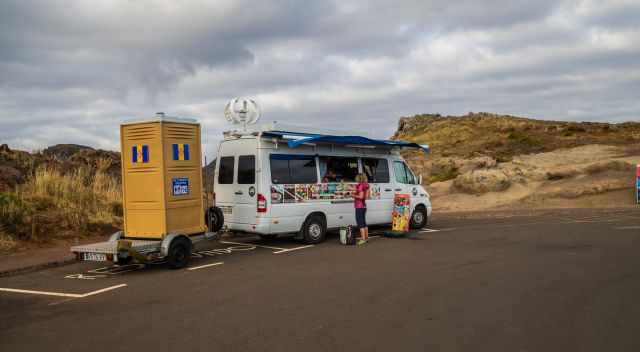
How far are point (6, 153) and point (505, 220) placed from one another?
18.0m

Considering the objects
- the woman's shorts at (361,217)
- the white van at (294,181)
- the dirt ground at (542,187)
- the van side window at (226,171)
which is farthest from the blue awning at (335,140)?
Answer: the dirt ground at (542,187)

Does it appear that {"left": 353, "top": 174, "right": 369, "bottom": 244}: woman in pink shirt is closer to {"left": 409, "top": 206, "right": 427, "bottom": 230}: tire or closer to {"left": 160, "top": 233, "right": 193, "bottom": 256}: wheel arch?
{"left": 409, "top": 206, "right": 427, "bottom": 230}: tire

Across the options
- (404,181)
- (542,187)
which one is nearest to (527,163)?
(542,187)

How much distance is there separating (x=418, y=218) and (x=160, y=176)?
7955mm

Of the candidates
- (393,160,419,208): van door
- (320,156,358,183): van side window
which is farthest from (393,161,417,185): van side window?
(320,156,358,183): van side window

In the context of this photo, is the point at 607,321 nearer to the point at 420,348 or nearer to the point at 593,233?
the point at 420,348

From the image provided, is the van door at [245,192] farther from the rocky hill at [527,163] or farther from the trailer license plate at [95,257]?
the rocky hill at [527,163]

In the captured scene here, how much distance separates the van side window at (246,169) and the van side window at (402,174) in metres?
4.52

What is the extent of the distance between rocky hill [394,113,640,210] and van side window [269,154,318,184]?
14.3 meters

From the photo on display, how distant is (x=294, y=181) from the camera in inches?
470

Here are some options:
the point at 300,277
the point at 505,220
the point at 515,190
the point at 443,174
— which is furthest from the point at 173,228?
the point at 443,174

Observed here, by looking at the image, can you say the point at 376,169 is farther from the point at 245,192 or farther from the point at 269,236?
the point at 245,192

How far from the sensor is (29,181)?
48.7 feet

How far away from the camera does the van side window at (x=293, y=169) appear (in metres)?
11.6
